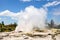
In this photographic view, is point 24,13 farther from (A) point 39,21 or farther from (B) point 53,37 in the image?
(B) point 53,37

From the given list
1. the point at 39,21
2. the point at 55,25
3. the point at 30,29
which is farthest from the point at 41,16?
the point at 55,25

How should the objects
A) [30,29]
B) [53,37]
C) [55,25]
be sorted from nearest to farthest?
1. [53,37]
2. [30,29]
3. [55,25]

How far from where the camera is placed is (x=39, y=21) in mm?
2266

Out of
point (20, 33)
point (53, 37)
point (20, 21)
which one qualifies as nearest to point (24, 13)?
point (20, 21)

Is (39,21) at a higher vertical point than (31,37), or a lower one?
higher

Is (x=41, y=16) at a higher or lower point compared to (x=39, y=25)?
higher

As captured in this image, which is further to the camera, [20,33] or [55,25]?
[55,25]

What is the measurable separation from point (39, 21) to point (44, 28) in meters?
0.16

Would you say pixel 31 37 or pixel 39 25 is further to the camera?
pixel 39 25

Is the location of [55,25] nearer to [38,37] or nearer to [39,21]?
[39,21]

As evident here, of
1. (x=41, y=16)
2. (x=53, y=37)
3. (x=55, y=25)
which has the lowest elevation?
(x=53, y=37)

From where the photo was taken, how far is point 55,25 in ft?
8.35

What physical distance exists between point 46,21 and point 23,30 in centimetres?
41

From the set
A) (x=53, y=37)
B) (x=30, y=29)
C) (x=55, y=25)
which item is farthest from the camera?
(x=55, y=25)
